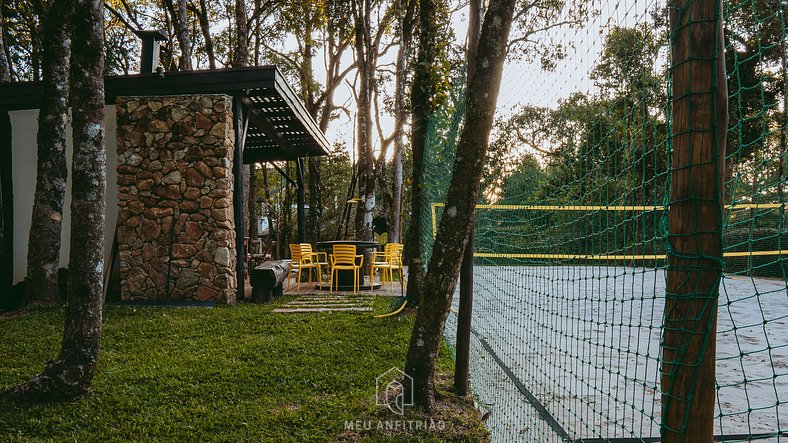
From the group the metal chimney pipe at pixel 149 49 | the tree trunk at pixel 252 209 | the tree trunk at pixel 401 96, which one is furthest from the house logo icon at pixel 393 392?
the tree trunk at pixel 252 209

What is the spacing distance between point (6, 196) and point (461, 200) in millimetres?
7477

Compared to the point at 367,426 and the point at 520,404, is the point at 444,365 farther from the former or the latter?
the point at 367,426

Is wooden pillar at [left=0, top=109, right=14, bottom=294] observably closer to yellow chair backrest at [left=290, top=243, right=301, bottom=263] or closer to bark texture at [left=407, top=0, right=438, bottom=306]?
yellow chair backrest at [left=290, top=243, right=301, bottom=263]

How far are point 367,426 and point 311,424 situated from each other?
12.8 inches

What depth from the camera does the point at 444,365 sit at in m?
4.00

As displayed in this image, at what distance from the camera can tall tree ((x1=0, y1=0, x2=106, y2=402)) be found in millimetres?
3053

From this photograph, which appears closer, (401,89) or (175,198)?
(175,198)

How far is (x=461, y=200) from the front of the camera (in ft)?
8.98

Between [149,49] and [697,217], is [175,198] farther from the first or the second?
[697,217]

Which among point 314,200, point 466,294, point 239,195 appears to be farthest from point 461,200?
point 314,200

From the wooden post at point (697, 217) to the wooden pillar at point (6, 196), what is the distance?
335 inches

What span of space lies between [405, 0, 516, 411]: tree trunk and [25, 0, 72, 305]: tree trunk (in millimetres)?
5672

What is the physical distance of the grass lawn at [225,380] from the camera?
268cm

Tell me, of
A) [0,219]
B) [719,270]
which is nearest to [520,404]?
[719,270]
